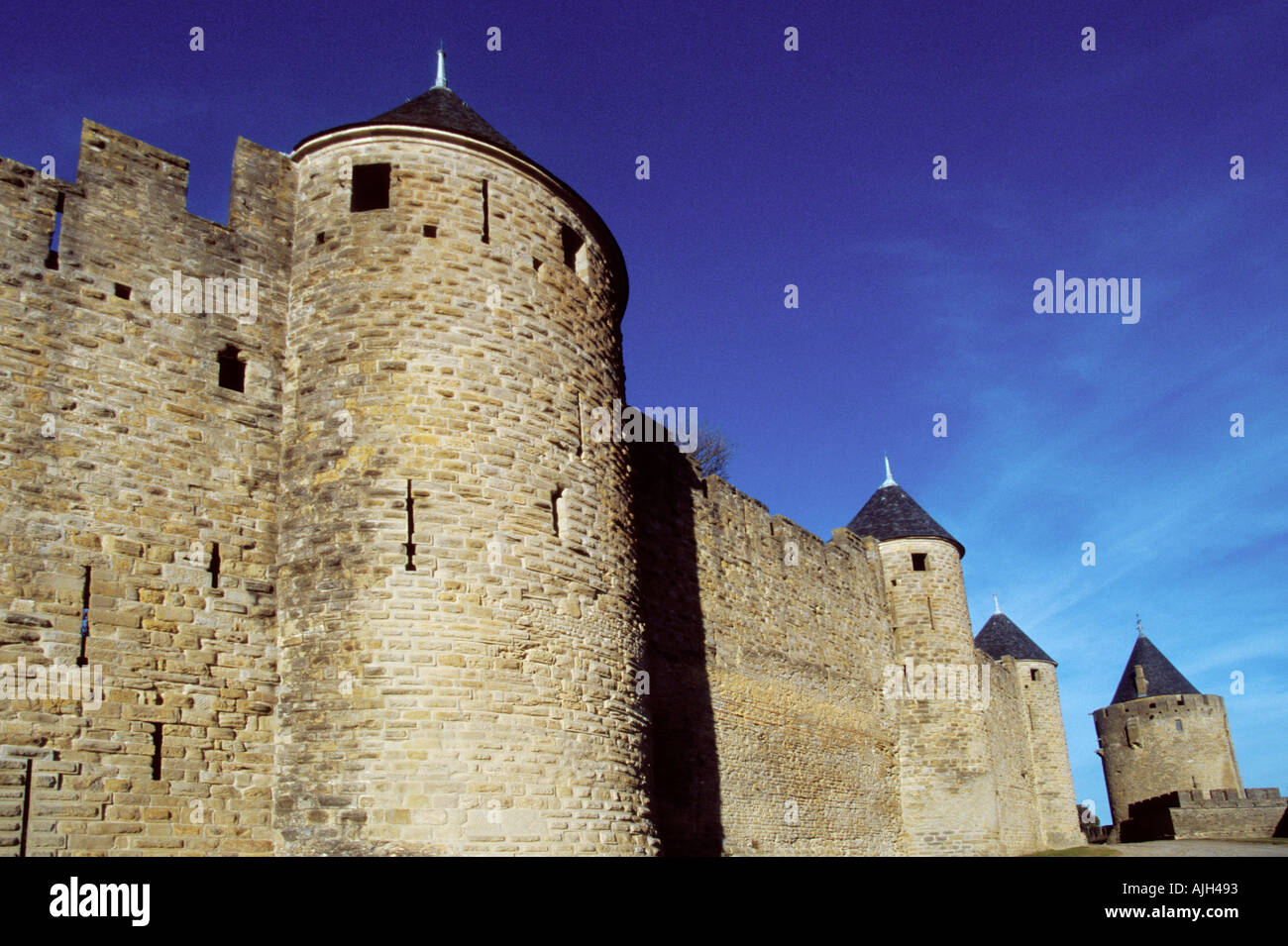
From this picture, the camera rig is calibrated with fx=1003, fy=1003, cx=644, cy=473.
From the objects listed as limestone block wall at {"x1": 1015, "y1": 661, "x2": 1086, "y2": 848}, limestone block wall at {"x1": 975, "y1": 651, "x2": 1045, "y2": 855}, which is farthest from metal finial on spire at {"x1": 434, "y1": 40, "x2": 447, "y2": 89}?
limestone block wall at {"x1": 1015, "y1": 661, "x2": 1086, "y2": 848}

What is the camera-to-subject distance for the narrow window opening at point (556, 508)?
10.5 metres

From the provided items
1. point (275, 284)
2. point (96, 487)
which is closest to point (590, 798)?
Result: point (96, 487)

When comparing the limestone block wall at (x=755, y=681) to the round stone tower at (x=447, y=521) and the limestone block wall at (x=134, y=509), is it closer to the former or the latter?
the round stone tower at (x=447, y=521)

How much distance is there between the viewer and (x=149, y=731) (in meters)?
8.48

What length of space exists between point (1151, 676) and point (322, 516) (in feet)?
131

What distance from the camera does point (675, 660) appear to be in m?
14.7

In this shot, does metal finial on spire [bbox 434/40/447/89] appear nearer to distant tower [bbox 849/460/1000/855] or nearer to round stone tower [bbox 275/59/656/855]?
round stone tower [bbox 275/59/656/855]

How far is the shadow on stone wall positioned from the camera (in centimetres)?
1393

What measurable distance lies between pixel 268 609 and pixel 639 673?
399 cm

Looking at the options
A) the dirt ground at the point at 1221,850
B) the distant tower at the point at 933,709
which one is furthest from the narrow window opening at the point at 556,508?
the dirt ground at the point at 1221,850

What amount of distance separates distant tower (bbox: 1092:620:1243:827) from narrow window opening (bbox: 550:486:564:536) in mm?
36675

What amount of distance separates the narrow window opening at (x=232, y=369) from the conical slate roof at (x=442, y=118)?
8.97ft

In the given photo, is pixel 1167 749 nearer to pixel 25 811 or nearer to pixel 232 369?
pixel 232 369
